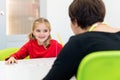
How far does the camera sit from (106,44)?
89cm

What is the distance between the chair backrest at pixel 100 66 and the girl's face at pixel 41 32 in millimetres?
1312

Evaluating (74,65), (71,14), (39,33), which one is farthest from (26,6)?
(74,65)

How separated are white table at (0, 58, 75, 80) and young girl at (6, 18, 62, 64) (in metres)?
0.36

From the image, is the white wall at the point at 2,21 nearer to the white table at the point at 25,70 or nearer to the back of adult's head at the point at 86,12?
the white table at the point at 25,70

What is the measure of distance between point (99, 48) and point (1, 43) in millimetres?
2641

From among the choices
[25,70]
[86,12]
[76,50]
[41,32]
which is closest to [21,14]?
[41,32]

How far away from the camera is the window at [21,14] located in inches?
137

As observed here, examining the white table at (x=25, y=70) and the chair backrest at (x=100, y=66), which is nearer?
the chair backrest at (x=100, y=66)

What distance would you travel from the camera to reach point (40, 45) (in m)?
2.12

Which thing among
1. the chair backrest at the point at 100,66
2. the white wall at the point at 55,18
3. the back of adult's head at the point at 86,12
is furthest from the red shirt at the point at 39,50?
the white wall at the point at 55,18

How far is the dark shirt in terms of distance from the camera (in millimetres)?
875

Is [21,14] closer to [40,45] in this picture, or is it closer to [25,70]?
[40,45]

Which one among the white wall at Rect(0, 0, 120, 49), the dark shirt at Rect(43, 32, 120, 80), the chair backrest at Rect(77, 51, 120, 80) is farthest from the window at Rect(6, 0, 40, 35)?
the chair backrest at Rect(77, 51, 120, 80)

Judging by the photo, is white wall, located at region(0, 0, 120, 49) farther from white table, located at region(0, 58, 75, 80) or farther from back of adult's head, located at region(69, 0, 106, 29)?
back of adult's head, located at region(69, 0, 106, 29)
